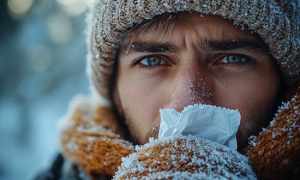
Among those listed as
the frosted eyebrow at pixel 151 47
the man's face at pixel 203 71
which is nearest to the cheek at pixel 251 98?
the man's face at pixel 203 71

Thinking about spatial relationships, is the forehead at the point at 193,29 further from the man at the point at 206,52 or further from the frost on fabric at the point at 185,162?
the frost on fabric at the point at 185,162

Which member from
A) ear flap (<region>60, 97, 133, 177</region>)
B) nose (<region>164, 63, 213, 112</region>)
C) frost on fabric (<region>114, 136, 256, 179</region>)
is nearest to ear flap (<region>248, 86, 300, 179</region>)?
frost on fabric (<region>114, 136, 256, 179</region>)

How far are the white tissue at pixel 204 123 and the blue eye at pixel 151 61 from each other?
419mm

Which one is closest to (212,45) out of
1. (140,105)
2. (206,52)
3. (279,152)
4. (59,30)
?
(206,52)

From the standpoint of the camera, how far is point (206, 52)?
5.56 ft

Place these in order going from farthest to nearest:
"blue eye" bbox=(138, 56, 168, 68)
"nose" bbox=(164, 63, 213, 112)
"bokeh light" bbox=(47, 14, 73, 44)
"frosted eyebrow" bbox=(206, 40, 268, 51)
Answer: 1. "bokeh light" bbox=(47, 14, 73, 44)
2. "blue eye" bbox=(138, 56, 168, 68)
3. "frosted eyebrow" bbox=(206, 40, 268, 51)
4. "nose" bbox=(164, 63, 213, 112)

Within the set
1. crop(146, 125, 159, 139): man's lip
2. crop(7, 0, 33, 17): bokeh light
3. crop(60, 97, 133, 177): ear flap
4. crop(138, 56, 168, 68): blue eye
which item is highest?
crop(138, 56, 168, 68): blue eye

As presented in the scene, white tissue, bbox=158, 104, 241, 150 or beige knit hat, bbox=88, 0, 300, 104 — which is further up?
beige knit hat, bbox=88, 0, 300, 104

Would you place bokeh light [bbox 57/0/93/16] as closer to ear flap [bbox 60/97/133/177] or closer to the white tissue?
ear flap [bbox 60/97/133/177]

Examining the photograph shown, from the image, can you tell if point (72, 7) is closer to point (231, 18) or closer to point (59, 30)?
point (59, 30)

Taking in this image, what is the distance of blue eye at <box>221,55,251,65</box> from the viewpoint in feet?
5.72

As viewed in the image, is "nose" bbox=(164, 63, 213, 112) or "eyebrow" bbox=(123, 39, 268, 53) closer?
"nose" bbox=(164, 63, 213, 112)

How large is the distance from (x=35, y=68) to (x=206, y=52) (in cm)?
856

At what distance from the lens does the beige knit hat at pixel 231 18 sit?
1.61m
